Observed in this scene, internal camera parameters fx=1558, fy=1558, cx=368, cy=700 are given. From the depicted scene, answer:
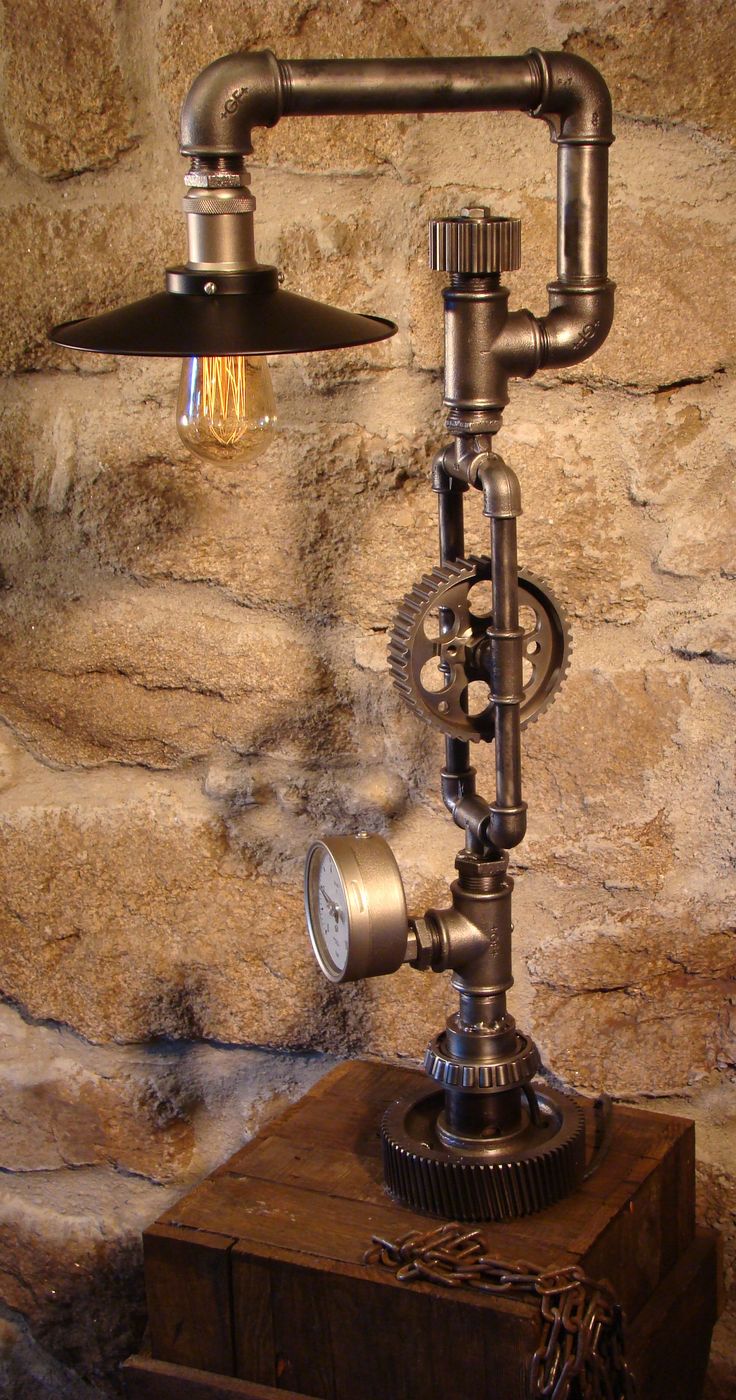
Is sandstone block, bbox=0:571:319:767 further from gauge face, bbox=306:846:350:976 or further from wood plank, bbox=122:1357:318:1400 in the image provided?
wood plank, bbox=122:1357:318:1400

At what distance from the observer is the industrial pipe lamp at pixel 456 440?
2.80 feet

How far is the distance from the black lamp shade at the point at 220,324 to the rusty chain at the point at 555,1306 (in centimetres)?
54

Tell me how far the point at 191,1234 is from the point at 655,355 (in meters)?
0.69

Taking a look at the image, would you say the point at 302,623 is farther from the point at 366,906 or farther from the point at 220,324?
the point at 220,324

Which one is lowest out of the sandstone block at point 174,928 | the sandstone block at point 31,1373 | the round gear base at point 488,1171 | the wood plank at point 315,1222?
the sandstone block at point 31,1373

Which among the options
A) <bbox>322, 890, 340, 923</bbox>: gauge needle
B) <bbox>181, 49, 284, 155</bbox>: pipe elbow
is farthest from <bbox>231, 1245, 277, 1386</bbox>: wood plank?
<bbox>181, 49, 284, 155</bbox>: pipe elbow

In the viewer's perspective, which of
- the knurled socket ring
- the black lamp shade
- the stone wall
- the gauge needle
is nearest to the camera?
the black lamp shade

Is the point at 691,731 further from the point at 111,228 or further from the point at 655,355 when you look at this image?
the point at 111,228

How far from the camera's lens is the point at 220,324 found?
821 mm

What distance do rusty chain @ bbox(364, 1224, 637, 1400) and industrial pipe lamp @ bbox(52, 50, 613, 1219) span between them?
5cm

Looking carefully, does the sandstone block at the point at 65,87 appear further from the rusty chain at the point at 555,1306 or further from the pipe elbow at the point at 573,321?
the rusty chain at the point at 555,1306

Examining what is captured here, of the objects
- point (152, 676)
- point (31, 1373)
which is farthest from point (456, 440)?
point (31, 1373)

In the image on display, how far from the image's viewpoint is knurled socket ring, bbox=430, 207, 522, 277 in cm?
91

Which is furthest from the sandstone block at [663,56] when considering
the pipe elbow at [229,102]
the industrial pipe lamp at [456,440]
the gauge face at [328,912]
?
the gauge face at [328,912]
